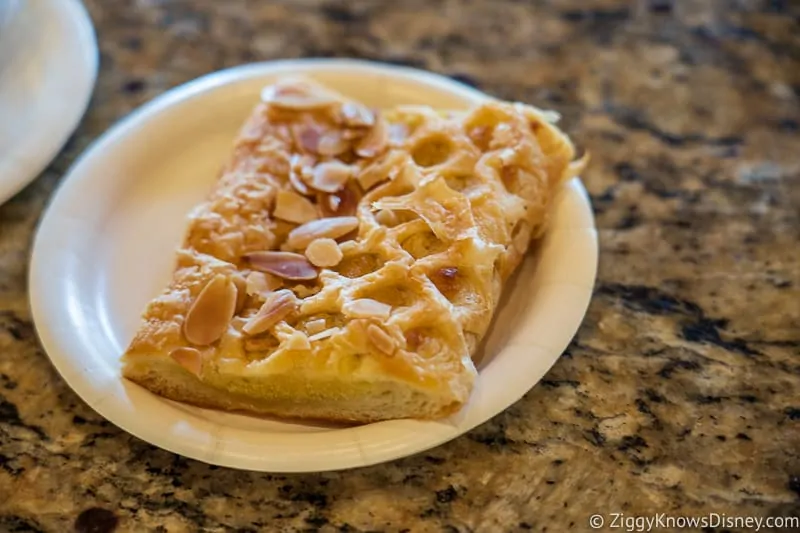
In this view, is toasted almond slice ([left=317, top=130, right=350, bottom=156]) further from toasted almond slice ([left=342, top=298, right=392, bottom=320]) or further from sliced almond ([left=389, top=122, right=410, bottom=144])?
toasted almond slice ([left=342, top=298, right=392, bottom=320])

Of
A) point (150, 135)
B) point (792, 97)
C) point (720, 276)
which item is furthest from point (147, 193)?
point (792, 97)

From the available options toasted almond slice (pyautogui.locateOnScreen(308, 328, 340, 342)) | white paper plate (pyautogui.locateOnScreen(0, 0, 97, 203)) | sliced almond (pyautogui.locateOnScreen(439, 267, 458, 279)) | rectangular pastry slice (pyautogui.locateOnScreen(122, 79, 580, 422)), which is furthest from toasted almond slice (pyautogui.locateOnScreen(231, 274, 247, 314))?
white paper plate (pyautogui.locateOnScreen(0, 0, 97, 203))

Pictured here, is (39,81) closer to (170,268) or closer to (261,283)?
(170,268)

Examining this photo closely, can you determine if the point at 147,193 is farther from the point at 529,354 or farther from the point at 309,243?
the point at 529,354

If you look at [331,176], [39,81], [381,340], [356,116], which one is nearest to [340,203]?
[331,176]

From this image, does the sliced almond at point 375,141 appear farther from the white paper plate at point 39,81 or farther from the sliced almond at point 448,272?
the white paper plate at point 39,81

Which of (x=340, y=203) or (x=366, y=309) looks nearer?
(x=366, y=309)
